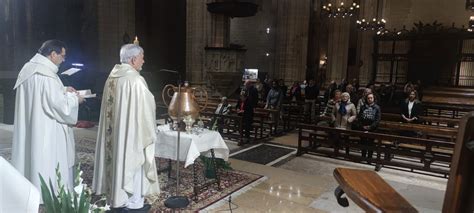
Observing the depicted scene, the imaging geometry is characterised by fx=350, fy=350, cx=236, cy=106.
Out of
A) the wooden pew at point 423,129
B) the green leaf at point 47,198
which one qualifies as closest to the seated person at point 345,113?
the wooden pew at point 423,129

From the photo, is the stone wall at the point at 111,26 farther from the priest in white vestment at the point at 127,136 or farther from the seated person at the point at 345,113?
the priest in white vestment at the point at 127,136

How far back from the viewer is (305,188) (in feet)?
16.7

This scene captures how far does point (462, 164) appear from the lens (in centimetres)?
86

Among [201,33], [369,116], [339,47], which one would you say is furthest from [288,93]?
[369,116]

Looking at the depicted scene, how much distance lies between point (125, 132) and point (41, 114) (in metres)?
0.99

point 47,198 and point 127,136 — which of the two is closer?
point 47,198

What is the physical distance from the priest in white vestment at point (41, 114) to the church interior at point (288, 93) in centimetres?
121

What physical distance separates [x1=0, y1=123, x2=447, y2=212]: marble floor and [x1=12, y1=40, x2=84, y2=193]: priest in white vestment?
185cm

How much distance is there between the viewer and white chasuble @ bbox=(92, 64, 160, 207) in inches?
139

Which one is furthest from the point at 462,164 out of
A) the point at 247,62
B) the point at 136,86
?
the point at 247,62

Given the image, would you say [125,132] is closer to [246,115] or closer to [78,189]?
[78,189]

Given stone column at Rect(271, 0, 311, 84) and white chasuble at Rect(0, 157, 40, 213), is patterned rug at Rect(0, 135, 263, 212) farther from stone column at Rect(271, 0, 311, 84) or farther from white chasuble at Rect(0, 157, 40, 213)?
stone column at Rect(271, 0, 311, 84)

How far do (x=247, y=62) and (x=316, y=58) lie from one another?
5135 mm

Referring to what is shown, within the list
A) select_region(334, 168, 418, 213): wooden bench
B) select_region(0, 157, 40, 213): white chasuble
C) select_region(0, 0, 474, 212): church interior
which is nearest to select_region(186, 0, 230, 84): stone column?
select_region(0, 0, 474, 212): church interior
